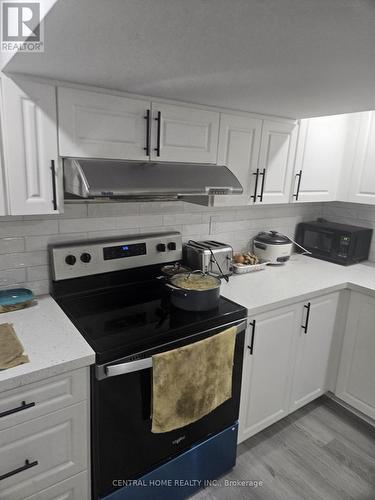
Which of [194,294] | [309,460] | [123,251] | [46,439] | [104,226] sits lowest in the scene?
[309,460]

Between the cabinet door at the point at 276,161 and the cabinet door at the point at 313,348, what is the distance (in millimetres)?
733

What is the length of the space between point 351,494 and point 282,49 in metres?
2.11

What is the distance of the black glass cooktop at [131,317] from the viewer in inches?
54.7

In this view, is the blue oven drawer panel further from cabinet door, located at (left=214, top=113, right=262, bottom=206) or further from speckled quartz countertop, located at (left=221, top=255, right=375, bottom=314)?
cabinet door, located at (left=214, top=113, right=262, bottom=206)

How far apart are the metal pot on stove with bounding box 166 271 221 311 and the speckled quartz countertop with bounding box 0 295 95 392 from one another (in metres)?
0.49

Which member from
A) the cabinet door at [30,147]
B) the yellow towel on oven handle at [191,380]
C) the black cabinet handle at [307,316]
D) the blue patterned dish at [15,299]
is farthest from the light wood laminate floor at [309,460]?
the cabinet door at [30,147]

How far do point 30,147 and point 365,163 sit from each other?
2.16 m

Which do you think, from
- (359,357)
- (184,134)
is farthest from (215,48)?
(359,357)

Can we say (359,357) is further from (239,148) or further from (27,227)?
(27,227)

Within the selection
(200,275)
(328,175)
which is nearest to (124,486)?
(200,275)

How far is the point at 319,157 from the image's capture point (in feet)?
7.98

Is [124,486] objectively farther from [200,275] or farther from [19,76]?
[19,76]

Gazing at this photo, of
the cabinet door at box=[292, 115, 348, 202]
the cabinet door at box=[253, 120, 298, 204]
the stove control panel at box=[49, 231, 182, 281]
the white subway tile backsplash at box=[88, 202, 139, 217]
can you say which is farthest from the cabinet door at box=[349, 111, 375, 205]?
the white subway tile backsplash at box=[88, 202, 139, 217]

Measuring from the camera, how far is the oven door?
4.41 feet
